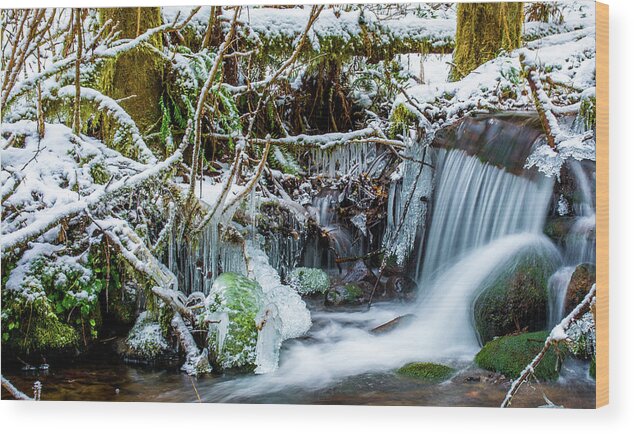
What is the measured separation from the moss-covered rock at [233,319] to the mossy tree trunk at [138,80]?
2.59 feet

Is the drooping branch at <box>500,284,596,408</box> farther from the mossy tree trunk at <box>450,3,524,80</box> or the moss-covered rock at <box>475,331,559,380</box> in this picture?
the mossy tree trunk at <box>450,3,524,80</box>

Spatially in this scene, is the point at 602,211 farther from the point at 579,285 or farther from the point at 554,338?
the point at 554,338

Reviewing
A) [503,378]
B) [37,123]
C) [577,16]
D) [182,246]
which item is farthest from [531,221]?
[37,123]

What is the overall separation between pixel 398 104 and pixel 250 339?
1.32m

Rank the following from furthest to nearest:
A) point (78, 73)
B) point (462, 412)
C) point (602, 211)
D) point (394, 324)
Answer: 1. point (78, 73)
2. point (394, 324)
3. point (462, 412)
4. point (602, 211)

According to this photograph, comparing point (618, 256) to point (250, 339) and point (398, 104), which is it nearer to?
point (398, 104)

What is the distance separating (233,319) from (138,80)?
1.30 metres

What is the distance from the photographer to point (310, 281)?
136 inches

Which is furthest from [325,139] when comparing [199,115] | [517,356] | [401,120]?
[517,356]

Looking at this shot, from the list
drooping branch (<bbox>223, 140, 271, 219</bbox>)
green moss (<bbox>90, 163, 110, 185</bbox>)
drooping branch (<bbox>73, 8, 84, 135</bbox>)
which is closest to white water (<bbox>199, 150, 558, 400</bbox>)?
drooping branch (<bbox>223, 140, 271, 219</bbox>)

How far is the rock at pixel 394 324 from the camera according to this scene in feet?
11.1

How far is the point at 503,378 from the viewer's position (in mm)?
3252

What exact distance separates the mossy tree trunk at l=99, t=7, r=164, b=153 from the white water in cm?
127

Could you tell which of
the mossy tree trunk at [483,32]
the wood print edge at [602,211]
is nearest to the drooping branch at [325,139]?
the mossy tree trunk at [483,32]
